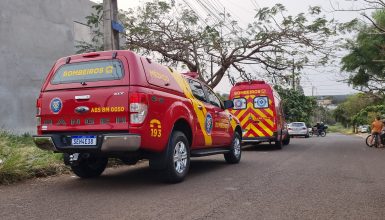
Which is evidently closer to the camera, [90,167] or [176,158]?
[176,158]

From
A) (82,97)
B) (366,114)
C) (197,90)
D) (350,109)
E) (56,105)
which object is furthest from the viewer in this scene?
(350,109)

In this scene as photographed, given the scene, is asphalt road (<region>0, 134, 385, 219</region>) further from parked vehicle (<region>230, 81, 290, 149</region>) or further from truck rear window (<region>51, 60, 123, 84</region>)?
parked vehicle (<region>230, 81, 290, 149</region>)

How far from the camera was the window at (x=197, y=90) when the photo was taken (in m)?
8.62

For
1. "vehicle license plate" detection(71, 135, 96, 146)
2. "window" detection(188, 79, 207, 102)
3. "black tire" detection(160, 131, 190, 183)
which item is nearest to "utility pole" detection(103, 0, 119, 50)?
"window" detection(188, 79, 207, 102)

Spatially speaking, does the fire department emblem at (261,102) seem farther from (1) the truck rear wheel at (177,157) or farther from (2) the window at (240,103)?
(1) the truck rear wheel at (177,157)

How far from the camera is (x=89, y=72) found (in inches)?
268

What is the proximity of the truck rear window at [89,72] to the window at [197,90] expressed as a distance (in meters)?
2.24

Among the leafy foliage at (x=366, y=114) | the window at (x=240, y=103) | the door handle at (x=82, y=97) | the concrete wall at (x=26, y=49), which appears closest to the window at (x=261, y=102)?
the window at (x=240, y=103)

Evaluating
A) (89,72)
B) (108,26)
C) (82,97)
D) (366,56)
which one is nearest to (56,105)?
(82,97)

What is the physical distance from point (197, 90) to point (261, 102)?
306 inches

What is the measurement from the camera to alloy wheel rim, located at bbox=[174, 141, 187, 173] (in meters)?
7.23

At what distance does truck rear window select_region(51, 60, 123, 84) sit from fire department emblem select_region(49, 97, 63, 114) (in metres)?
0.34

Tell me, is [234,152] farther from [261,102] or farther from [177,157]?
[261,102]

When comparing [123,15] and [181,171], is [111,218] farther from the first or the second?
[123,15]
